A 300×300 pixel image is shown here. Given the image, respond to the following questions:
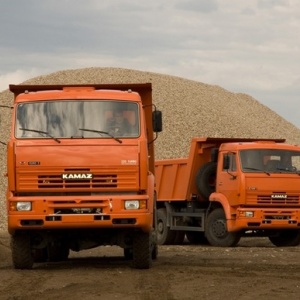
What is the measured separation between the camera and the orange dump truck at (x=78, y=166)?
52.7ft

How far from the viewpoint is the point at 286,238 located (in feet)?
90.5

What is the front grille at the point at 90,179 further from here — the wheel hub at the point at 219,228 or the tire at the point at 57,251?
the wheel hub at the point at 219,228

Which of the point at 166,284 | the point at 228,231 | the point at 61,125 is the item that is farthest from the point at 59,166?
the point at 228,231

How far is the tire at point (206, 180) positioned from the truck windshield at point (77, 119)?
34.4ft

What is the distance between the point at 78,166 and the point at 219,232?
35.8ft

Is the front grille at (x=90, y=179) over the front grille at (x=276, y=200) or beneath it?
over

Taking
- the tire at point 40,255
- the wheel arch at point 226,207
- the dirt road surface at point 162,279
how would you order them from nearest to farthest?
the dirt road surface at point 162,279, the tire at point 40,255, the wheel arch at point 226,207

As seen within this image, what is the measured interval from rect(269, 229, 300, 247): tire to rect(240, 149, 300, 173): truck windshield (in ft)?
7.32

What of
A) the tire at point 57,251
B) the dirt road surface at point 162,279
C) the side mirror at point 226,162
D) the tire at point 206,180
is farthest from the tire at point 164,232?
the tire at point 57,251

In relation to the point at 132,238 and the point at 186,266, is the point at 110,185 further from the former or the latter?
the point at 186,266

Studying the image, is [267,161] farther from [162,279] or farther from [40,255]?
[162,279]

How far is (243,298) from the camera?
12000 millimetres

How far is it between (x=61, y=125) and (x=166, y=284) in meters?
3.83

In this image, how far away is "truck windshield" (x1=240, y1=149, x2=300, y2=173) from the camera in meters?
25.1
